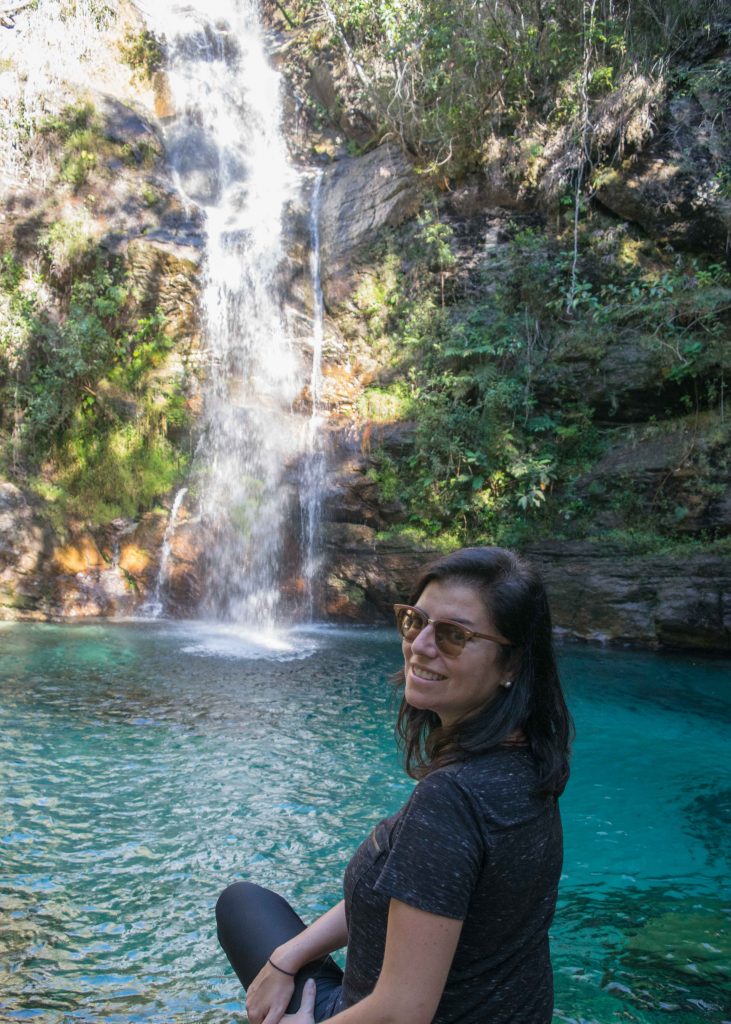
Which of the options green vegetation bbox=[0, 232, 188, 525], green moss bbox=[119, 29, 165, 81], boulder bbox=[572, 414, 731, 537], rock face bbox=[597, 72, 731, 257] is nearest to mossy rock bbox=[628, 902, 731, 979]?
boulder bbox=[572, 414, 731, 537]

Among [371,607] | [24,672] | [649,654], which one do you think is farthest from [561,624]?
[24,672]

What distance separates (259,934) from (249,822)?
94.7 inches

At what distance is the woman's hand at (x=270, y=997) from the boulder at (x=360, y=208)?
13474 mm

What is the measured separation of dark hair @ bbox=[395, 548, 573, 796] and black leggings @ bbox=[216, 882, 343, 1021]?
620mm

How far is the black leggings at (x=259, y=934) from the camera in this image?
1752mm

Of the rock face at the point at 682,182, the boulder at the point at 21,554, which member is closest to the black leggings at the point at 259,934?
the boulder at the point at 21,554

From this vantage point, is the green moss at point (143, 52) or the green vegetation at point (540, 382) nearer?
the green vegetation at point (540, 382)

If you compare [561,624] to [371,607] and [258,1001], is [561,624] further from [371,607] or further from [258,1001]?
[258,1001]

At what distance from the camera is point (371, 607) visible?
11.2 m

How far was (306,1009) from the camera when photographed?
1672mm

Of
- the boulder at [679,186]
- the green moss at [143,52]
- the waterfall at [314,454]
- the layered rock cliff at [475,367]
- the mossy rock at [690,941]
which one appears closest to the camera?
the mossy rock at [690,941]

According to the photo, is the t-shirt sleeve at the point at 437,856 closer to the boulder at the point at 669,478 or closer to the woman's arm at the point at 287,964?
the woman's arm at the point at 287,964

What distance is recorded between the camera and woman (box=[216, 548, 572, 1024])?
4.12 ft

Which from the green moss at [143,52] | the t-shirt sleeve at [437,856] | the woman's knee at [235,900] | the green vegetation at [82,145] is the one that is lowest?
the woman's knee at [235,900]
